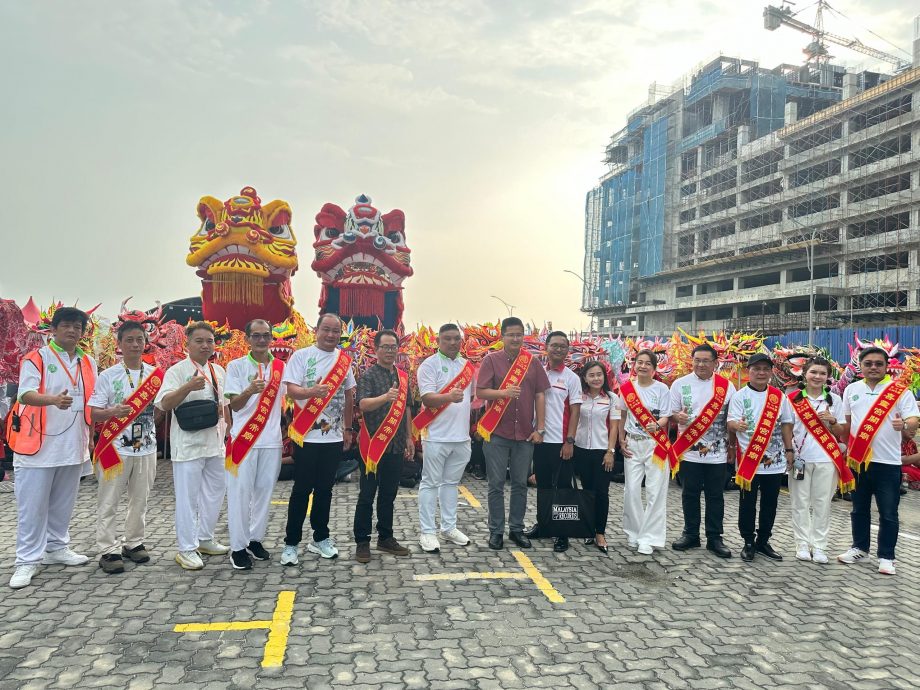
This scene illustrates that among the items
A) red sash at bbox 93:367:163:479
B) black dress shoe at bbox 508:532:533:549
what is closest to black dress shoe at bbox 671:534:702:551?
black dress shoe at bbox 508:532:533:549

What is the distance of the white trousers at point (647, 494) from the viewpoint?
4.84 m

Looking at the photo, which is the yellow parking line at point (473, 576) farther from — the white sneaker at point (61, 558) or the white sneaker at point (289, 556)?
the white sneaker at point (61, 558)

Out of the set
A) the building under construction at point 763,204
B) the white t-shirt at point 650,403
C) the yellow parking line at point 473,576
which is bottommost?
the yellow parking line at point 473,576

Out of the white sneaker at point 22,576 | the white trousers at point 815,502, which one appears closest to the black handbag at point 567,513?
the white trousers at point 815,502

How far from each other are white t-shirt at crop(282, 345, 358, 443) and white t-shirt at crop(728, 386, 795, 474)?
308 cm

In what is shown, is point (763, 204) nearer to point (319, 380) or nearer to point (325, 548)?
point (319, 380)

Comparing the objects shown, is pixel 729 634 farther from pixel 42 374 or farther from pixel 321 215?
pixel 321 215

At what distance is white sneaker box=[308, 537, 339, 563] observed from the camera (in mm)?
4520

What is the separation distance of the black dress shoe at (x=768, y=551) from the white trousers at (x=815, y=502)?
0.75ft

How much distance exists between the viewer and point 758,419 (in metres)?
4.86

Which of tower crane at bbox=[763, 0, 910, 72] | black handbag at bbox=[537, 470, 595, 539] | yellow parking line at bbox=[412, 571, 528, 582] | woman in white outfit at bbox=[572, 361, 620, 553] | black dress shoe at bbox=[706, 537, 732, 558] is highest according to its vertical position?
tower crane at bbox=[763, 0, 910, 72]

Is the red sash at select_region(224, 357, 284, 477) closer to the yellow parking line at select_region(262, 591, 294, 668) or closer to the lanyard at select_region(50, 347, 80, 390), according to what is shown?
the yellow parking line at select_region(262, 591, 294, 668)

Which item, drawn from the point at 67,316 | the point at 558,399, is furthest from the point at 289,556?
the point at 558,399

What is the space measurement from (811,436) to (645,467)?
136cm
